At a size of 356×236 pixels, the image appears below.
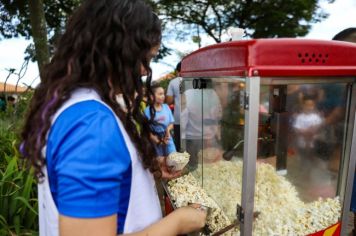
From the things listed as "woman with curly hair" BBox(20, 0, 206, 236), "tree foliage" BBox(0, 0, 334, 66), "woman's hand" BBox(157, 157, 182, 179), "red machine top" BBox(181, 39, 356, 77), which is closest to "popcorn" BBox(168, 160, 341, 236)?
"woman's hand" BBox(157, 157, 182, 179)

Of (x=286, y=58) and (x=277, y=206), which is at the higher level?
(x=286, y=58)

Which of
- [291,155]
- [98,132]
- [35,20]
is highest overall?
[35,20]

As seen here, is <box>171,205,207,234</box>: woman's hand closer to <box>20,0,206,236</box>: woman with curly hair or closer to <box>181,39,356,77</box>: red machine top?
<box>20,0,206,236</box>: woman with curly hair

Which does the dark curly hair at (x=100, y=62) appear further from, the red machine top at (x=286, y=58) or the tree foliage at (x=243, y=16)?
the tree foliage at (x=243, y=16)

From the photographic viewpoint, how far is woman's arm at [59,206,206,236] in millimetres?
756

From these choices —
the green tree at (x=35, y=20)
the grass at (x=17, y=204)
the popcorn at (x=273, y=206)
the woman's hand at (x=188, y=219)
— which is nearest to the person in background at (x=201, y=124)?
the popcorn at (x=273, y=206)

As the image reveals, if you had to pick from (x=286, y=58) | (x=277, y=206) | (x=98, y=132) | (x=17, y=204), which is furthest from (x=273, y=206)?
(x=17, y=204)

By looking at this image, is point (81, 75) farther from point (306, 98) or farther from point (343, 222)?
point (343, 222)

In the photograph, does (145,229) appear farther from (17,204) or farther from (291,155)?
(17,204)

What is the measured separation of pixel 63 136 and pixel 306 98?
1.14 metres

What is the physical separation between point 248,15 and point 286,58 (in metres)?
13.3

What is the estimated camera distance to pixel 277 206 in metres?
1.57

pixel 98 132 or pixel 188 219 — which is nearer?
pixel 98 132

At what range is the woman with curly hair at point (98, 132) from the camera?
0.76m
